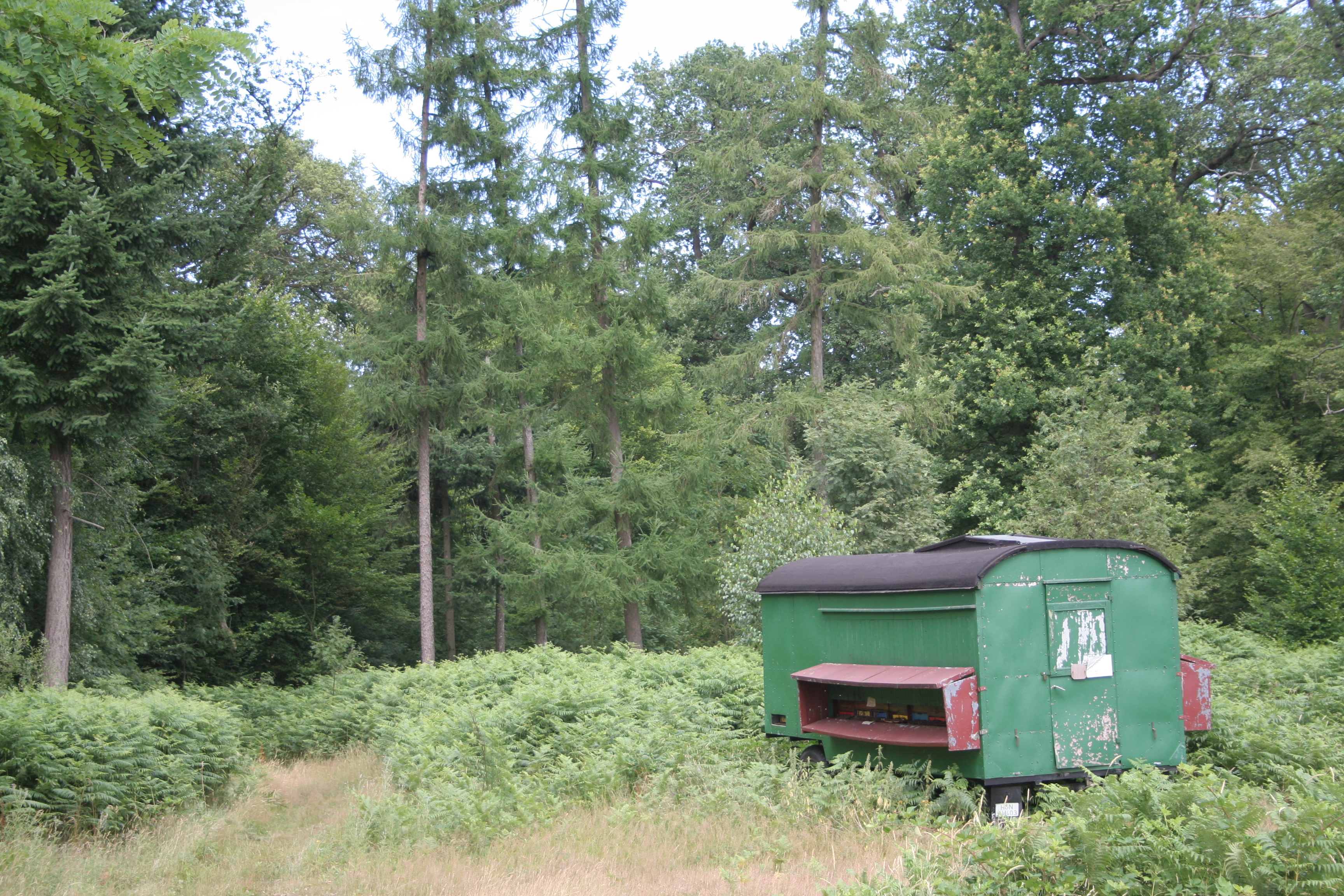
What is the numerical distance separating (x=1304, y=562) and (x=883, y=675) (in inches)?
708

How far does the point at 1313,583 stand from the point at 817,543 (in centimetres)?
1215

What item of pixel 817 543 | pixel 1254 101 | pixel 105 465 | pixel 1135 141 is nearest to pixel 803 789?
pixel 817 543

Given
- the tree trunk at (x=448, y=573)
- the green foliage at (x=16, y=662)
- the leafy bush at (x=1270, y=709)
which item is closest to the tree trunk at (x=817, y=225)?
the leafy bush at (x=1270, y=709)

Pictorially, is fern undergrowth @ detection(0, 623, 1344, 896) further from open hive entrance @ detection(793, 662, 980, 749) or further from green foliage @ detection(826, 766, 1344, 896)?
open hive entrance @ detection(793, 662, 980, 749)

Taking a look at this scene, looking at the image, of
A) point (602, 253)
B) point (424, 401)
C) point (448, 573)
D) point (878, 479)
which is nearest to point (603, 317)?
point (602, 253)

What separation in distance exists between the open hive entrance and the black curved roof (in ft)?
2.60

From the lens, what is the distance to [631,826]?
8258 millimetres

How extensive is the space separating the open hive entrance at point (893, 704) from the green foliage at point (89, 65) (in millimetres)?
7259

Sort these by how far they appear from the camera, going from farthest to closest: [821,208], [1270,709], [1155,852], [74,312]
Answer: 1. [821,208]
2. [74,312]
3. [1270,709]
4. [1155,852]

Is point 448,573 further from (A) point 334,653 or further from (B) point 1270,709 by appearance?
(B) point 1270,709

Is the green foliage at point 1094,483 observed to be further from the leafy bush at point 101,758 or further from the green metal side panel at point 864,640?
the leafy bush at point 101,758

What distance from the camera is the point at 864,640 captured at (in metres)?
10.3

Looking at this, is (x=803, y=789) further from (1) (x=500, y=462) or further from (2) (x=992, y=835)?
(1) (x=500, y=462)

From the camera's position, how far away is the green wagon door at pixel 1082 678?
354 inches
